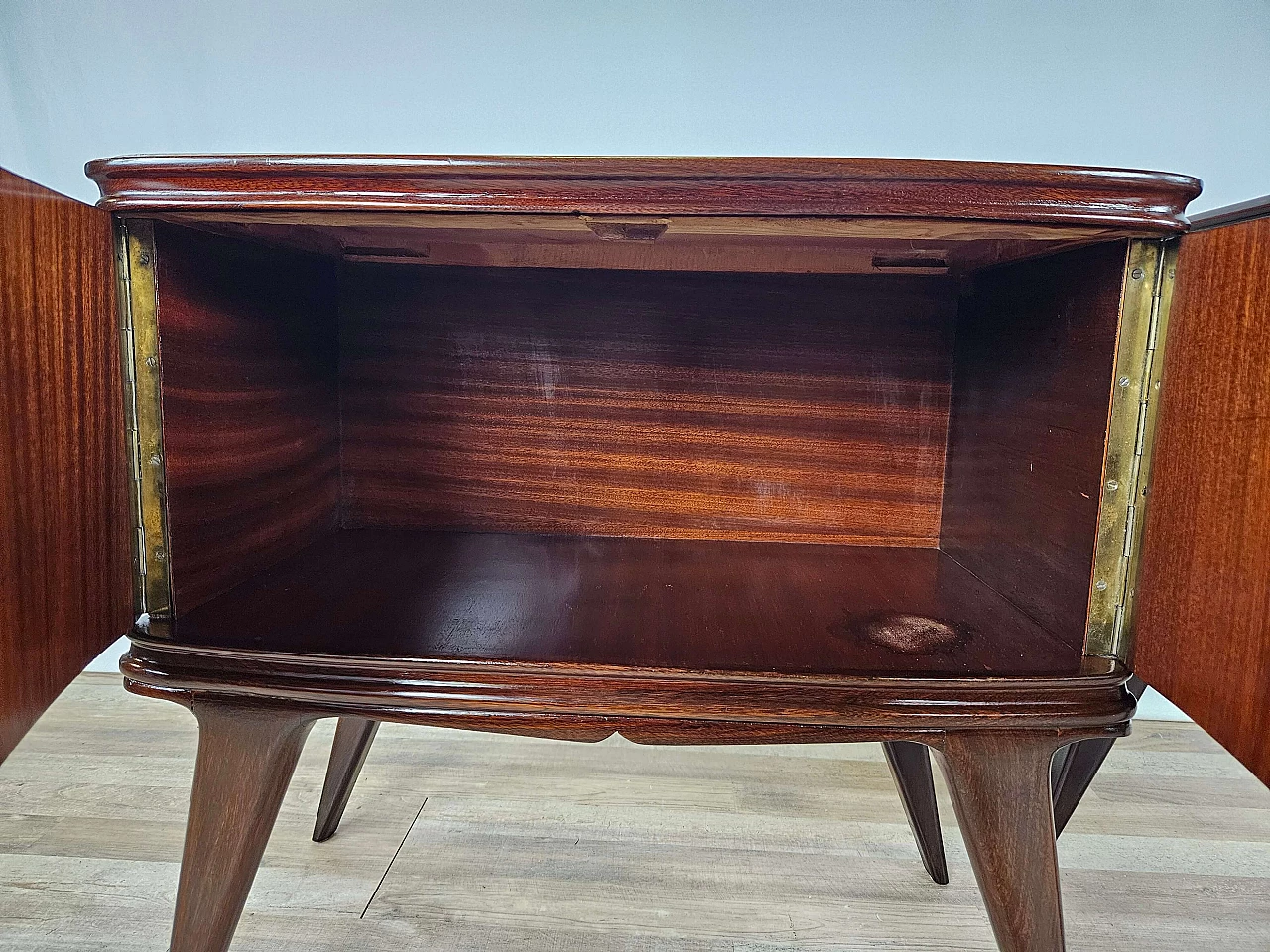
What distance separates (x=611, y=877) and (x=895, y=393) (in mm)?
562

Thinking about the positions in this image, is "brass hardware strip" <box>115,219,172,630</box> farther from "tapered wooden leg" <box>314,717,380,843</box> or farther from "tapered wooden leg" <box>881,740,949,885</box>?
"tapered wooden leg" <box>881,740,949,885</box>

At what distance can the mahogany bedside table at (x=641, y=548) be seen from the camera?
1.51 ft

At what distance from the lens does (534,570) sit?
70cm

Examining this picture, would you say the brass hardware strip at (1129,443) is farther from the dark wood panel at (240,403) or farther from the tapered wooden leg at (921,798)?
the dark wood panel at (240,403)

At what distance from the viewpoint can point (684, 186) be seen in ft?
1.53

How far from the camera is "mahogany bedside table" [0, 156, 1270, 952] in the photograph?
1.51ft

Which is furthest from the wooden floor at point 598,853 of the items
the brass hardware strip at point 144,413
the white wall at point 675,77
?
the white wall at point 675,77

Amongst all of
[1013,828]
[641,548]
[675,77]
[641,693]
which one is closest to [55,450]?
[641,693]

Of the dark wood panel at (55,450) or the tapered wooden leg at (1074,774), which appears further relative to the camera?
the tapered wooden leg at (1074,774)

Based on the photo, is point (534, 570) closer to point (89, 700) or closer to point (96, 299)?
point (96, 299)

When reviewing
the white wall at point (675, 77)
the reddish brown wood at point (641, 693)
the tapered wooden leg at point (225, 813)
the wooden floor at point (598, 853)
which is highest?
the white wall at point (675, 77)

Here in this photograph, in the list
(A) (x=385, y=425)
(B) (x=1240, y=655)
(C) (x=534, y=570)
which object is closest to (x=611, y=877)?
(C) (x=534, y=570)

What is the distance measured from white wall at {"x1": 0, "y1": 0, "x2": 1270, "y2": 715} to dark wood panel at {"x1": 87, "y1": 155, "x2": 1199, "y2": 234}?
888mm

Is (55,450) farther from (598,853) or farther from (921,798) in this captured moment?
(921,798)
